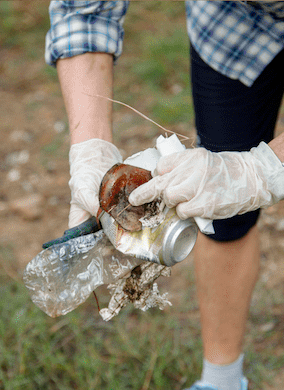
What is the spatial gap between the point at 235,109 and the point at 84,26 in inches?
23.4

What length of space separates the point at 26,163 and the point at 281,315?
6.60ft

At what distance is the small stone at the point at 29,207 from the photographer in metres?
2.53

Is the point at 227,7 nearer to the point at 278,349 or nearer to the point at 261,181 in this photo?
the point at 261,181

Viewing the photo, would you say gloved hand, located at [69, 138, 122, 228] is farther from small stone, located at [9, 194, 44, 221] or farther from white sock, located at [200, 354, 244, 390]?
small stone, located at [9, 194, 44, 221]

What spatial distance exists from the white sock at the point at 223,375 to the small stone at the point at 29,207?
139 centimetres

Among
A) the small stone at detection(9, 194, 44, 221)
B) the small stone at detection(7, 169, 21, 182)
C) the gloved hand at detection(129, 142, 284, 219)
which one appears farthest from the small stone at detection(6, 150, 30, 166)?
the gloved hand at detection(129, 142, 284, 219)

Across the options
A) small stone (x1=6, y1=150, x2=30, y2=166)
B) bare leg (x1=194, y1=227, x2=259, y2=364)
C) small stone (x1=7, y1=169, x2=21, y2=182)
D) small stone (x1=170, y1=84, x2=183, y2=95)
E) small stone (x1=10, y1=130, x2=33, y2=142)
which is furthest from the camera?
small stone (x1=170, y1=84, x2=183, y2=95)

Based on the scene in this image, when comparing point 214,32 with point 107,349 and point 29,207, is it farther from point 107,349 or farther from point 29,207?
point 29,207

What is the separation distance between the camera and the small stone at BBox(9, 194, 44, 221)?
2.53m

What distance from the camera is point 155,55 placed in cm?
354

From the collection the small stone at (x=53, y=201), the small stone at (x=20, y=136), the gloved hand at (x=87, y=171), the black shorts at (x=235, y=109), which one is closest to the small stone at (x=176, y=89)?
the small stone at (x=20, y=136)

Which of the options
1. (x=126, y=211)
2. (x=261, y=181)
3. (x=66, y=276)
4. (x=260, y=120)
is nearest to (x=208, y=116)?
(x=260, y=120)

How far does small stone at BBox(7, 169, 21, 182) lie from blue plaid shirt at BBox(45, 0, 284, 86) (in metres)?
1.59

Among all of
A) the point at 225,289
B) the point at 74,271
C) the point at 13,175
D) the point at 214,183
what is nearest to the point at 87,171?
the point at 74,271
